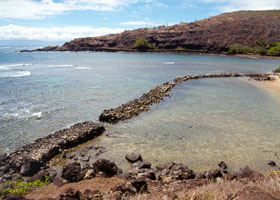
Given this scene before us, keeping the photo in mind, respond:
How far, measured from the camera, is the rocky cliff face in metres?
124

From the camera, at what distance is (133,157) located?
13.4 meters

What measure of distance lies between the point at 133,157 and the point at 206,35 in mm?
132034

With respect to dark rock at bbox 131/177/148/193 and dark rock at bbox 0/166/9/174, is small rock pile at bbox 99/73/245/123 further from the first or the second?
dark rock at bbox 131/177/148/193

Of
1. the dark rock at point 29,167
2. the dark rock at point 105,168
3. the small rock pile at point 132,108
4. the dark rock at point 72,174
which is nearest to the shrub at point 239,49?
the small rock pile at point 132,108

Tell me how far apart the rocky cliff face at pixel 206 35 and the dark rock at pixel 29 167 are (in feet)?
393

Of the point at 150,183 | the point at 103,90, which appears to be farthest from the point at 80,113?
the point at 150,183

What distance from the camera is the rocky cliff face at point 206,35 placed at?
124 metres

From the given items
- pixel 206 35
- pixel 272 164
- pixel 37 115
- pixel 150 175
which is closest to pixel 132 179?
pixel 150 175

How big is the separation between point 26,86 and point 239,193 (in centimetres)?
3505

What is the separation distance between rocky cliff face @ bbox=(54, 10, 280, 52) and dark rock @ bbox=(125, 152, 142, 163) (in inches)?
4592

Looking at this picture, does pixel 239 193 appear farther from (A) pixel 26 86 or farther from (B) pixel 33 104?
(A) pixel 26 86

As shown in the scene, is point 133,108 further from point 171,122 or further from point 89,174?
point 89,174

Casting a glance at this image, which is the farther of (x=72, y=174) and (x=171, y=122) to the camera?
(x=171, y=122)

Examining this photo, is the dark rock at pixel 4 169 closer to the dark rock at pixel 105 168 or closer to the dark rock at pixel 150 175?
the dark rock at pixel 105 168
